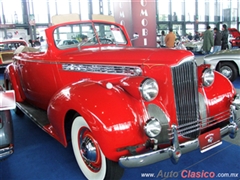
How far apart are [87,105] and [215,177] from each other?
148cm

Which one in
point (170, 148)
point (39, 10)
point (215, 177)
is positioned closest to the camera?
point (170, 148)

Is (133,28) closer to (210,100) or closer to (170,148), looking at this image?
(210,100)

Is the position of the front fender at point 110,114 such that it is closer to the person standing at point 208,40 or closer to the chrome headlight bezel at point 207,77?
the chrome headlight bezel at point 207,77

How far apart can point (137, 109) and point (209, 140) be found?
0.73 meters

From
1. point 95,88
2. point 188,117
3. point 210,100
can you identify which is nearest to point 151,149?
point 188,117

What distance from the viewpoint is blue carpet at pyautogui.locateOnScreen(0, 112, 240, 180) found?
7.98 feet

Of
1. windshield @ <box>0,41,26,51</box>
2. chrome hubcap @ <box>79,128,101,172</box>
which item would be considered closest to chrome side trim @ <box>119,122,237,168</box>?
chrome hubcap @ <box>79,128,101,172</box>

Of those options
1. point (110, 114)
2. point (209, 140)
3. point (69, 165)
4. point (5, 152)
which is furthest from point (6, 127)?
point (209, 140)

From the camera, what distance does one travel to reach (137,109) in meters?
2.04

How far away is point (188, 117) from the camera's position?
7.45ft

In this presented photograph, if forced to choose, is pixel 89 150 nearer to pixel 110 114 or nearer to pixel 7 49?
pixel 110 114

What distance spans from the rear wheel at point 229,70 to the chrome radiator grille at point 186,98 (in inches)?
170

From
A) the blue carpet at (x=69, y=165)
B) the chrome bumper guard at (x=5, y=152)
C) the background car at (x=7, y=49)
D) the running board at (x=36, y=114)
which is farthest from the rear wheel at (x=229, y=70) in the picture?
the background car at (x=7, y=49)

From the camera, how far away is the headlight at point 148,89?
78.3 inches
